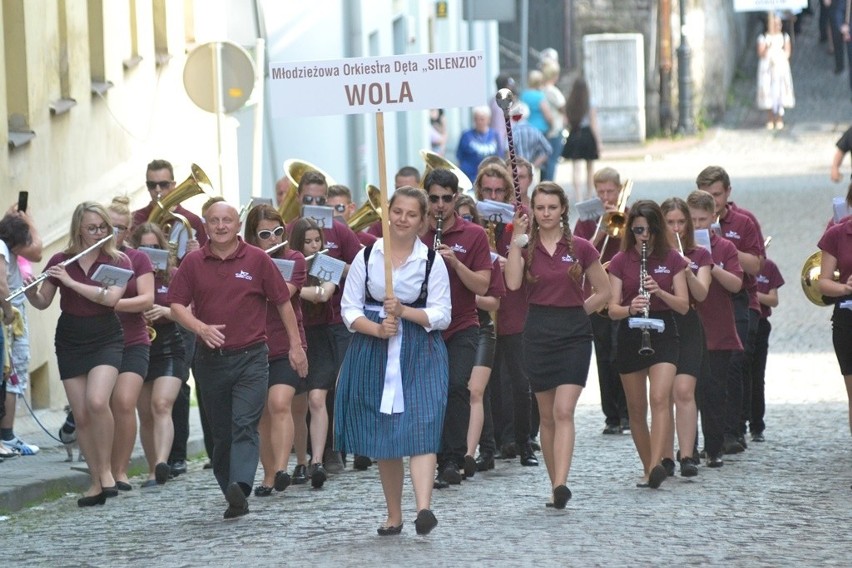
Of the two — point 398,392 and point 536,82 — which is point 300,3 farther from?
point 398,392

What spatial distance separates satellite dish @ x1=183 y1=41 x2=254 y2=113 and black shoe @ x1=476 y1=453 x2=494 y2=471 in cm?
640

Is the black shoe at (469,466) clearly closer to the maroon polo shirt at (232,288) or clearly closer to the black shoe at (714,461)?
the black shoe at (714,461)

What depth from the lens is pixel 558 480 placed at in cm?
1098

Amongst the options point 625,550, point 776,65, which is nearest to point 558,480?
point 625,550

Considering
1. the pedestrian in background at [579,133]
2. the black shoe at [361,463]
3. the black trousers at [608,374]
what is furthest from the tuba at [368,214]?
the pedestrian in background at [579,133]

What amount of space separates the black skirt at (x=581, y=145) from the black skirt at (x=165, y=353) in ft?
51.7

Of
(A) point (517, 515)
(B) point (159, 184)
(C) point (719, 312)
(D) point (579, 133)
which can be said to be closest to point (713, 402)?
(C) point (719, 312)

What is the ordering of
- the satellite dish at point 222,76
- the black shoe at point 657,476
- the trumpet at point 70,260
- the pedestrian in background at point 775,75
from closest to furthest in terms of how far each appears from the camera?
the black shoe at point 657,476 < the trumpet at point 70,260 < the satellite dish at point 222,76 < the pedestrian in background at point 775,75

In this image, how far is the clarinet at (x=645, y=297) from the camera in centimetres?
1171

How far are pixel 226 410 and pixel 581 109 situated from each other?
1801cm

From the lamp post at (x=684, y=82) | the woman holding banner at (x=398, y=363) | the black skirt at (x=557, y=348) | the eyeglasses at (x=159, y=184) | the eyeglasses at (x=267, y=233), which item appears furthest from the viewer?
the lamp post at (x=684, y=82)

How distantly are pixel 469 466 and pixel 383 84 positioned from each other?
8.50ft

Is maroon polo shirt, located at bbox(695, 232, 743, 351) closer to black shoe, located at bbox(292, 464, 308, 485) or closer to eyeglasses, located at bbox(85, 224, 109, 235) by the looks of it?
black shoe, located at bbox(292, 464, 308, 485)

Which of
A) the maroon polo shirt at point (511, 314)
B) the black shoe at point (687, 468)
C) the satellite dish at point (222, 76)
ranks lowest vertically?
the black shoe at point (687, 468)
